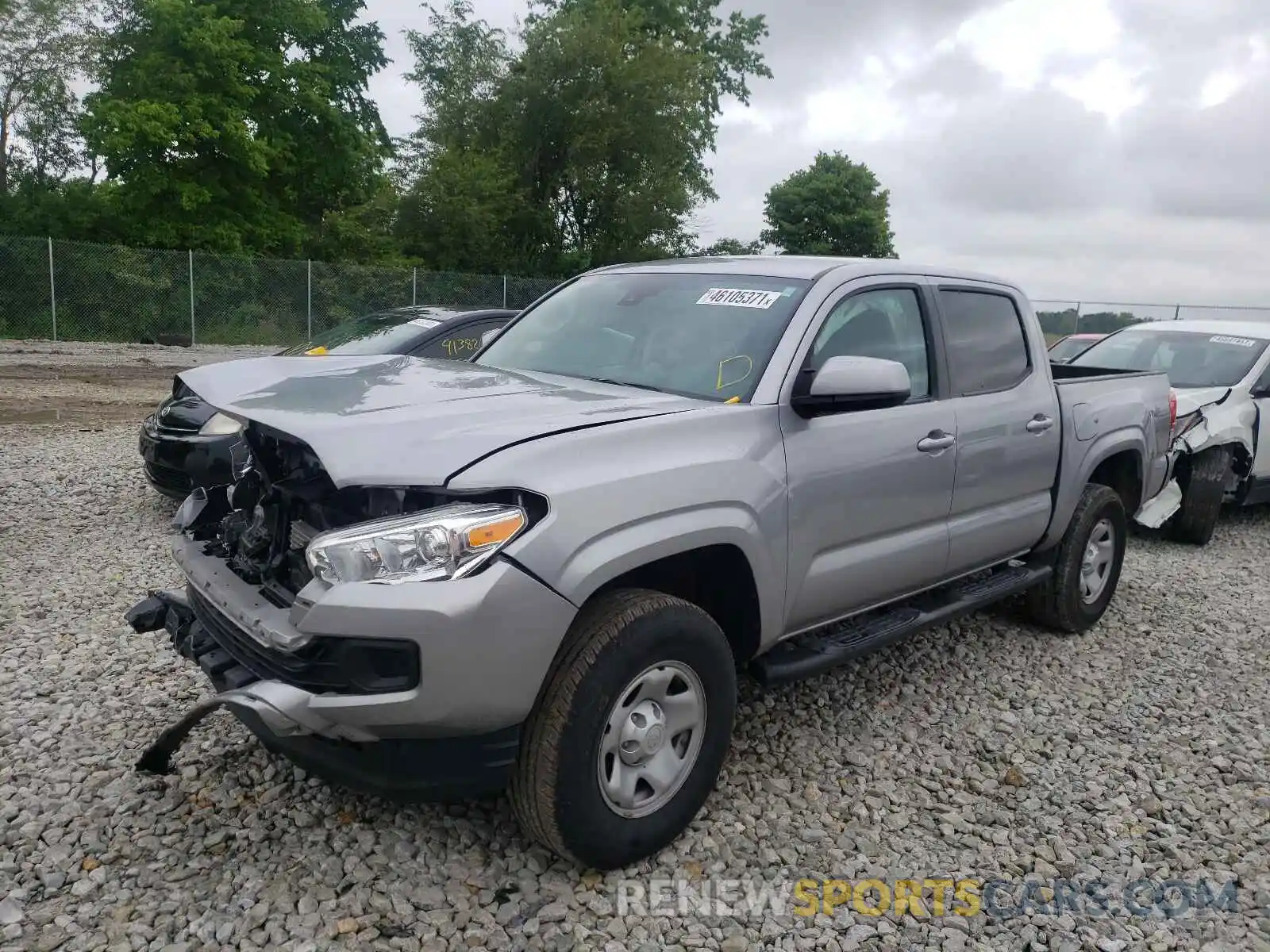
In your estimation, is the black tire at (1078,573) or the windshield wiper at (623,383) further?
the black tire at (1078,573)

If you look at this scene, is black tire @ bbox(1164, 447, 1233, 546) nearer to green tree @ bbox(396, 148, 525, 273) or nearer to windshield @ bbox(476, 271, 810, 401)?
windshield @ bbox(476, 271, 810, 401)

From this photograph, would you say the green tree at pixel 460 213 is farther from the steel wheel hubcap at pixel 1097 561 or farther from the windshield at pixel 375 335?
the steel wheel hubcap at pixel 1097 561

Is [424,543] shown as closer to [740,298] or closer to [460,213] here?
[740,298]

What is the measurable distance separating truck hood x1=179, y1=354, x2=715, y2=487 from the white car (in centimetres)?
504

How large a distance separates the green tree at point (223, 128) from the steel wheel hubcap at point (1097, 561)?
24166mm

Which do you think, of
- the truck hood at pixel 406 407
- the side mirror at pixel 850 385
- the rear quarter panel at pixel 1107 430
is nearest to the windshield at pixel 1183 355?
the rear quarter panel at pixel 1107 430

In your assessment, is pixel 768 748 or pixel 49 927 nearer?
pixel 49 927

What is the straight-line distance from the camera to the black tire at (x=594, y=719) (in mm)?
2539

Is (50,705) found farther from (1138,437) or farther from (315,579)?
(1138,437)

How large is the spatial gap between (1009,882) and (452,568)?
2036 mm

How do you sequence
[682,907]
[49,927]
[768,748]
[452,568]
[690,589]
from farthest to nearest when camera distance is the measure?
[768,748] → [690,589] → [682,907] → [49,927] → [452,568]

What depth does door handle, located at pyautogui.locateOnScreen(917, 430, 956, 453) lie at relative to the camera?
3.70 m

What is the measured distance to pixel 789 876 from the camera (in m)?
2.93

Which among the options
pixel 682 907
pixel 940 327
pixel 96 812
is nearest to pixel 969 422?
pixel 940 327
